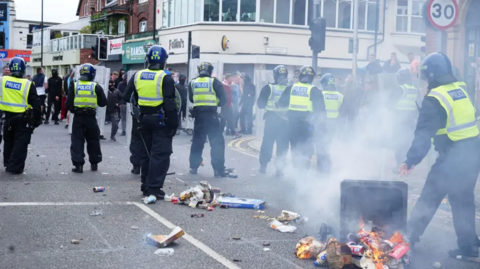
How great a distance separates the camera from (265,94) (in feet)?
36.6

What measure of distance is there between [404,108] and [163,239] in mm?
6958

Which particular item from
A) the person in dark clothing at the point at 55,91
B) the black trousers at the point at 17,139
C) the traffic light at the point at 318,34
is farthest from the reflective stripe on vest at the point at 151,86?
the person in dark clothing at the point at 55,91

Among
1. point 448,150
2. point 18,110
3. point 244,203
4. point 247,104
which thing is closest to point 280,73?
point 244,203

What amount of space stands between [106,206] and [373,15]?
29684mm

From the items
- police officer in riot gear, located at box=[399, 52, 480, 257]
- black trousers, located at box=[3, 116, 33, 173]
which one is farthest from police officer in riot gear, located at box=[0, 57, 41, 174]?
police officer in riot gear, located at box=[399, 52, 480, 257]

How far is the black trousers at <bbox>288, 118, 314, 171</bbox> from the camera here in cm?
1038

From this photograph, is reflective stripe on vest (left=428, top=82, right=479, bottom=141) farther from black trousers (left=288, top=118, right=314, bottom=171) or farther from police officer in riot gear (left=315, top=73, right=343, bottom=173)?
police officer in riot gear (left=315, top=73, right=343, bottom=173)

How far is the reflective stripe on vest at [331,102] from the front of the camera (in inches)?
444

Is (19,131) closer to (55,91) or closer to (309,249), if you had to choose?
(309,249)

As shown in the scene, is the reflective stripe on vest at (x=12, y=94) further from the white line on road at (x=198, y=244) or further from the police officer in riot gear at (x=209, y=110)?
the white line on road at (x=198, y=244)

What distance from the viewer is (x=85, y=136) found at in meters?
11.3

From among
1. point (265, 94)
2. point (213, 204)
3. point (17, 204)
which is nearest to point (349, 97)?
point (265, 94)

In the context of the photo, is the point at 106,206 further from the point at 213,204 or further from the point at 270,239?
the point at 270,239

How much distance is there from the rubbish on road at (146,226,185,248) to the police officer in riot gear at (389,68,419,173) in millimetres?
6734
